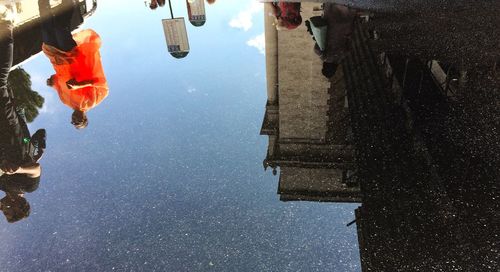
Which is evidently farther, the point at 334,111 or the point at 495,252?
the point at 334,111

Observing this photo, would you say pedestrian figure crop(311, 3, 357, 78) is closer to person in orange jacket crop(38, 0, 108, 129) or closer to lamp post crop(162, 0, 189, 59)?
lamp post crop(162, 0, 189, 59)

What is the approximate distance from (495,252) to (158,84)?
16.4 ft

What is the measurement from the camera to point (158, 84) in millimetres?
6055

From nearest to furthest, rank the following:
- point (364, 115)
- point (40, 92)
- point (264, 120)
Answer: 1. point (364, 115)
2. point (264, 120)
3. point (40, 92)

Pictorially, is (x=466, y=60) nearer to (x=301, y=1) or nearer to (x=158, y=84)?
(x=301, y=1)

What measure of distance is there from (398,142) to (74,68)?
4.78 meters

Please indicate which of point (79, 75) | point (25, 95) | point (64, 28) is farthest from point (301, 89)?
point (64, 28)

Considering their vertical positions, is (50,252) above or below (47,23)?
below

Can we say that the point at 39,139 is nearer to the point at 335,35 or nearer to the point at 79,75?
the point at 79,75

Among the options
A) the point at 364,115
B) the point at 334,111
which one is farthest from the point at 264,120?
the point at 364,115

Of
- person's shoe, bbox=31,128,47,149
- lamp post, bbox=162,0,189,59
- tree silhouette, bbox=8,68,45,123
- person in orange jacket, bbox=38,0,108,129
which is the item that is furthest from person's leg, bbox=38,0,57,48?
person's shoe, bbox=31,128,47,149

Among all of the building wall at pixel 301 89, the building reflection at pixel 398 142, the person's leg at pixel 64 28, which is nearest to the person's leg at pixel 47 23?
the person's leg at pixel 64 28

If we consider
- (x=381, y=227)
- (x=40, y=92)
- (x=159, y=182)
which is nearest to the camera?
(x=381, y=227)

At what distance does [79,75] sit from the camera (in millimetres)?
5465
